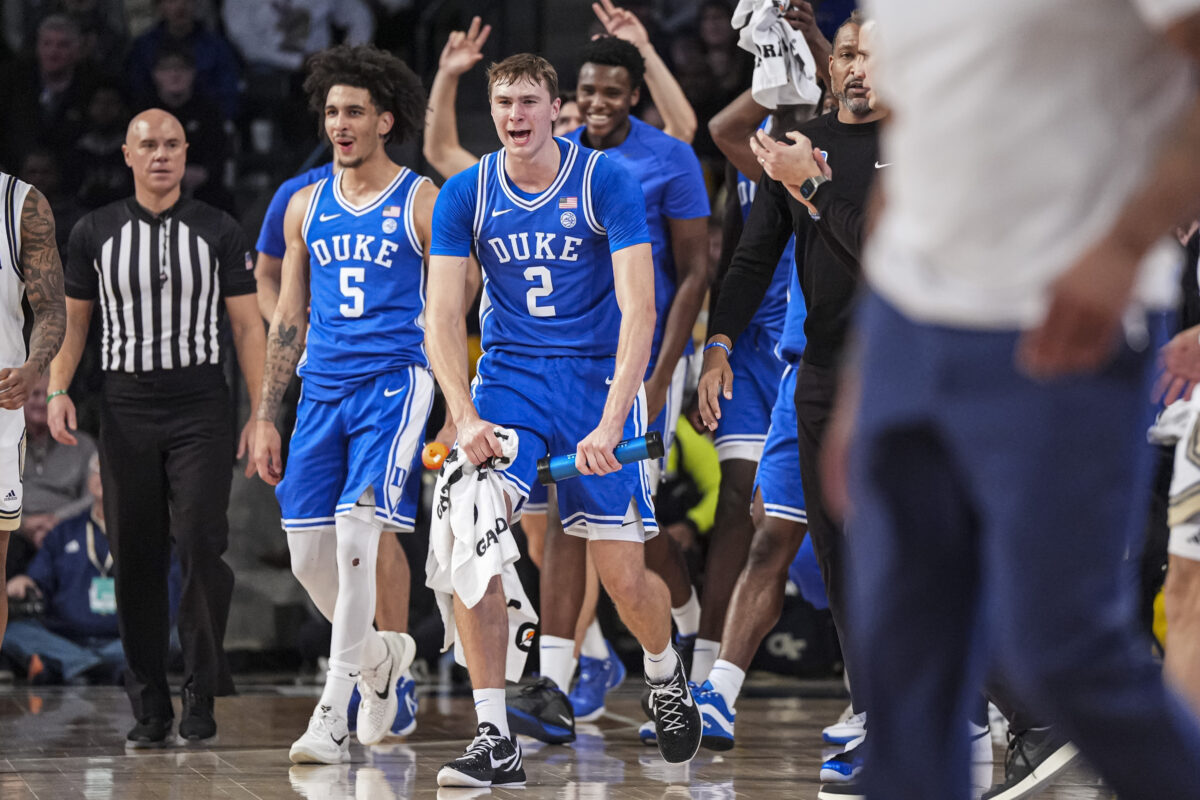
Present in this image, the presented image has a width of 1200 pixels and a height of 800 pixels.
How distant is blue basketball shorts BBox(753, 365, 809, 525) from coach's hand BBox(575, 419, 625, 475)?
71 centimetres

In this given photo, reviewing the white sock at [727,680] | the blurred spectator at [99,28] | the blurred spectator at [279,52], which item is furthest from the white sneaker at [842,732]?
the blurred spectator at [99,28]

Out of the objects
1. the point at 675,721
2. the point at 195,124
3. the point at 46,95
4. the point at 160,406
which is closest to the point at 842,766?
the point at 675,721

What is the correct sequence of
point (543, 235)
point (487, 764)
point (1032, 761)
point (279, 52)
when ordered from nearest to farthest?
point (1032, 761) < point (487, 764) < point (543, 235) < point (279, 52)

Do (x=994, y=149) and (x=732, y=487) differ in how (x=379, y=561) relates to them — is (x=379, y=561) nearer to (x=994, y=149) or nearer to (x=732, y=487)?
(x=732, y=487)

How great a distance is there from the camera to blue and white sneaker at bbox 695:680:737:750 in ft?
15.9

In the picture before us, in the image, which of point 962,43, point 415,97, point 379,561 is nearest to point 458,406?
point 379,561

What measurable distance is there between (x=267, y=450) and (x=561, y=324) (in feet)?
3.99

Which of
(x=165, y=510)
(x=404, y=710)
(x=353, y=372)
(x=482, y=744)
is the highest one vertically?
(x=353, y=372)

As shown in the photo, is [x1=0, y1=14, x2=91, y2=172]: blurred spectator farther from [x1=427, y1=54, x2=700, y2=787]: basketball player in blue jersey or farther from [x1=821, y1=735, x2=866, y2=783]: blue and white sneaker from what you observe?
[x1=821, y1=735, x2=866, y2=783]: blue and white sneaker

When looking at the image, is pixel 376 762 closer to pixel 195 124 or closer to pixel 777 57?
pixel 777 57

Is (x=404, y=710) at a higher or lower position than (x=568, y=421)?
lower

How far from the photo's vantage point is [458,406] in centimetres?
429

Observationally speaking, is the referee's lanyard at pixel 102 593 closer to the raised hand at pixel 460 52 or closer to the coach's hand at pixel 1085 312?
the raised hand at pixel 460 52

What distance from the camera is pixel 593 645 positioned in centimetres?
595
